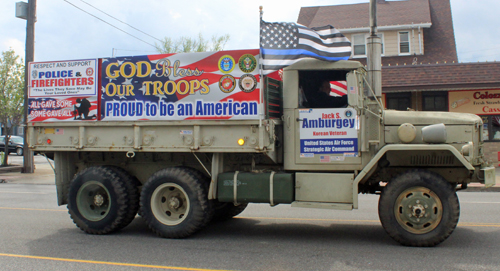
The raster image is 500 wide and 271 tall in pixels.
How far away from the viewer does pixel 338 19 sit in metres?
27.9

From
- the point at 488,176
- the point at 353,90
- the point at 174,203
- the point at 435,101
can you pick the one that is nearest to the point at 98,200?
the point at 174,203

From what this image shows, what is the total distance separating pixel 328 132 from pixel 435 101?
47.7ft

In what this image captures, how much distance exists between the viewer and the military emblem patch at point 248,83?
6.75 metres

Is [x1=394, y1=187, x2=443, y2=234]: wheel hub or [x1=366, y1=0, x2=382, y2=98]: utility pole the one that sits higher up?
[x1=366, y1=0, x2=382, y2=98]: utility pole

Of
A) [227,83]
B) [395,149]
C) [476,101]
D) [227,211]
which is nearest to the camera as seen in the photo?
[395,149]

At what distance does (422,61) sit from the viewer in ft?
84.6

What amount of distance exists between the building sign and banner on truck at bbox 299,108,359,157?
47.2 feet

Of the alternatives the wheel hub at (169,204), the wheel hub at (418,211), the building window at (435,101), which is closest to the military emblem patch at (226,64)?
the wheel hub at (169,204)

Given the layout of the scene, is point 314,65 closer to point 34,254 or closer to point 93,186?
point 93,186

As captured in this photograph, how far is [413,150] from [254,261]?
8.96ft

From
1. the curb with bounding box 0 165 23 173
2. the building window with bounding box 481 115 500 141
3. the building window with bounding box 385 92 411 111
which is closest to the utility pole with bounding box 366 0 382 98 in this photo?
the building window with bounding box 385 92 411 111

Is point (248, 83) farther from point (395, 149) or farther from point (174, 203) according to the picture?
point (395, 149)

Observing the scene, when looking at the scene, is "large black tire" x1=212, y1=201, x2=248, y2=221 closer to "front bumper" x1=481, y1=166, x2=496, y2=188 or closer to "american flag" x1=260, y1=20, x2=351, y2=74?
"american flag" x1=260, y1=20, x2=351, y2=74

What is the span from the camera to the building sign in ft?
62.2
